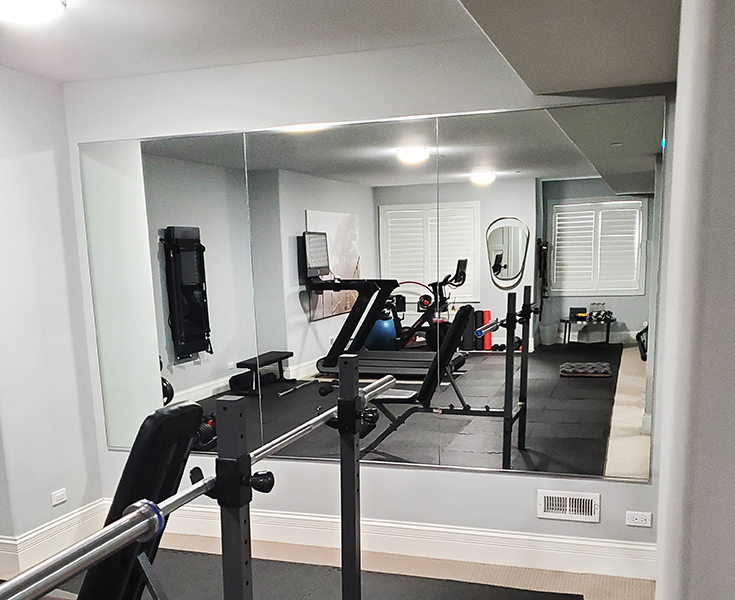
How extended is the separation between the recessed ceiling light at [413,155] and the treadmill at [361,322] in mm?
555

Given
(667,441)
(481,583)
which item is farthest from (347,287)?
(667,441)

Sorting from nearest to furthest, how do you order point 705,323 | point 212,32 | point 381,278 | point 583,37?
point 705,323
point 583,37
point 212,32
point 381,278

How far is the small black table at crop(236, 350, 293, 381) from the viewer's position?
324 centimetres

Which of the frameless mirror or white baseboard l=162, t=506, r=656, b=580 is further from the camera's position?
the frameless mirror

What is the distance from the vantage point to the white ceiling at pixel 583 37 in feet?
4.74

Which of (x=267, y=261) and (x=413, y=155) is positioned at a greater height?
(x=413, y=155)

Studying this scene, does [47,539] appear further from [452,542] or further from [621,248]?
[621,248]

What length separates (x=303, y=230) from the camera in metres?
3.17

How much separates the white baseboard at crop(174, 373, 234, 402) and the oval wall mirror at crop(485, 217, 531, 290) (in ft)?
4.97

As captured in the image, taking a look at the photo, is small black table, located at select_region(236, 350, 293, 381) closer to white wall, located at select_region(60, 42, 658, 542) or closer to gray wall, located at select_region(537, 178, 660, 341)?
white wall, located at select_region(60, 42, 658, 542)

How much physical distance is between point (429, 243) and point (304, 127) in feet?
2.73

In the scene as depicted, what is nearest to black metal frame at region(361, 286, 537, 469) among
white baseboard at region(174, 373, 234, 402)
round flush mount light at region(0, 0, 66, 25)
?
white baseboard at region(174, 373, 234, 402)

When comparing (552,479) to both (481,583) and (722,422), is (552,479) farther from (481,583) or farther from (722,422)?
(722,422)

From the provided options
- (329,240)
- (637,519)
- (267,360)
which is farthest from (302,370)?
(637,519)
